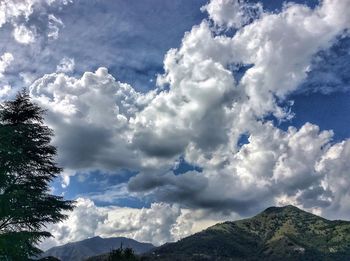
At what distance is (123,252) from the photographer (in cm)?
2958

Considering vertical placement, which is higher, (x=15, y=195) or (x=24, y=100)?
(x=24, y=100)

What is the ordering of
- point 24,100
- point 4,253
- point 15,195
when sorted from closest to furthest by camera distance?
point 4,253 → point 15,195 → point 24,100

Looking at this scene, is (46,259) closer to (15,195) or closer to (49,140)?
(15,195)

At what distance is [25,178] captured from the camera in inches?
1166

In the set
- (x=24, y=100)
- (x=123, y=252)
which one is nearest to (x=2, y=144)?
(x=24, y=100)

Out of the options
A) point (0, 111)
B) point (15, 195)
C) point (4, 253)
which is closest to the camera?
point (4, 253)

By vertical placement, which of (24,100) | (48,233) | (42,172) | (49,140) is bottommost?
(48,233)

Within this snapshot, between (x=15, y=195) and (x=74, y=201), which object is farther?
(x=74, y=201)

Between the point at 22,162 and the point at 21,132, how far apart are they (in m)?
2.44

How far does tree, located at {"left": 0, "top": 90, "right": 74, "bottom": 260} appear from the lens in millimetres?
24219

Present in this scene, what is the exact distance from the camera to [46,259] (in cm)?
2742

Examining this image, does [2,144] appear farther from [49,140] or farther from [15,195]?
[49,140]

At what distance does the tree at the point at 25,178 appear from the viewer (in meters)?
24.2

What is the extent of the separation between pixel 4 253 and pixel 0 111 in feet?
34.7
